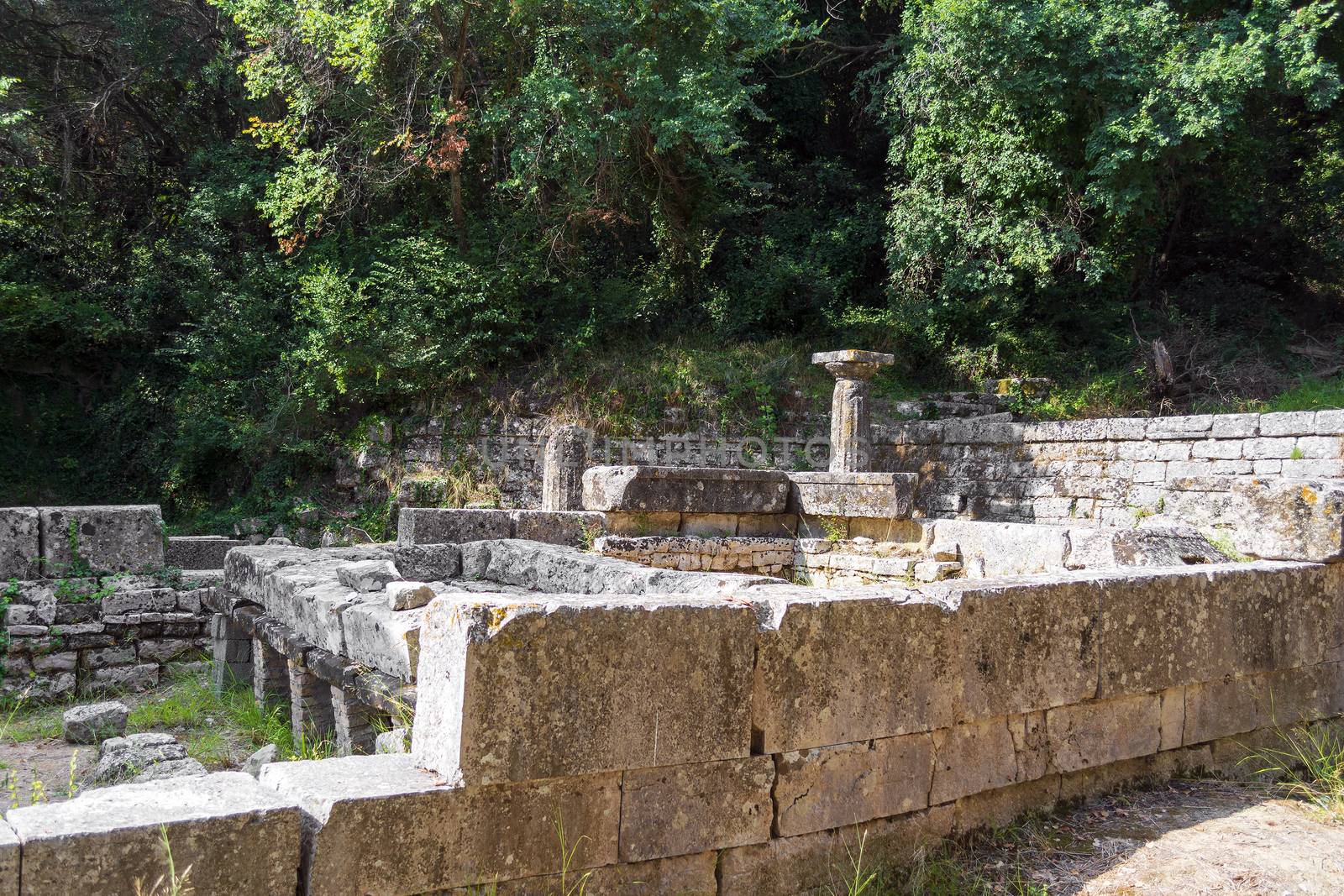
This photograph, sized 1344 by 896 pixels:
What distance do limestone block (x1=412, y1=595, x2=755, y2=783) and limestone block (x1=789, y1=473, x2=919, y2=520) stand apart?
6.84m

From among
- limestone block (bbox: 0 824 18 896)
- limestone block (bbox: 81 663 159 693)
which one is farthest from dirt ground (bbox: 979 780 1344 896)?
limestone block (bbox: 81 663 159 693)

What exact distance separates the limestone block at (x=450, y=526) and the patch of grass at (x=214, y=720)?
1883mm

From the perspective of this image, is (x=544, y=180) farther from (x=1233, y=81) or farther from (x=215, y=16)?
(x=1233, y=81)

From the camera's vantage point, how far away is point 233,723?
6785mm

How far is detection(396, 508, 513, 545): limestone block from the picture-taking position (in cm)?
848

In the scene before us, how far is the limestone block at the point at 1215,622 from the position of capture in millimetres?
4168

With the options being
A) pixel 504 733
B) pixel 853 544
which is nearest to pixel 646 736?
pixel 504 733

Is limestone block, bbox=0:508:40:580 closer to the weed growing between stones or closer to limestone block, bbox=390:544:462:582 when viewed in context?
limestone block, bbox=390:544:462:582

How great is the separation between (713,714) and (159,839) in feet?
5.26

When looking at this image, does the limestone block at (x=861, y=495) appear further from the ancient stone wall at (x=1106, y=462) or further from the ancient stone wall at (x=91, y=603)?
the ancient stone wall at (x=91, y=603)

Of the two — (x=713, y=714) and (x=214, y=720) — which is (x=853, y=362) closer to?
(x=214, y=720)

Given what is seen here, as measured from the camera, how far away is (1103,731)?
4.14m

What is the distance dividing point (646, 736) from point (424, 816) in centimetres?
71

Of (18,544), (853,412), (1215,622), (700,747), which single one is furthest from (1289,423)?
(18,544)
